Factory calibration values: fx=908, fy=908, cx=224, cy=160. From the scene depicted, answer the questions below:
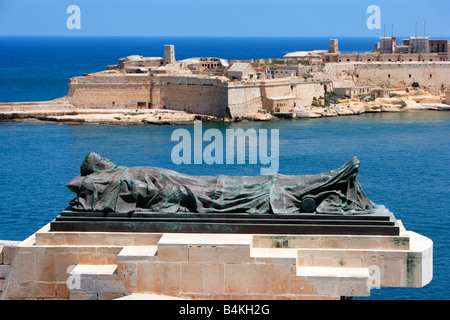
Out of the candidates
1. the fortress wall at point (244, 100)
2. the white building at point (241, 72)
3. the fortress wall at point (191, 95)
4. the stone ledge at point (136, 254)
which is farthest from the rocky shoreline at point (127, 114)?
the stone ledge at point (136, 254)

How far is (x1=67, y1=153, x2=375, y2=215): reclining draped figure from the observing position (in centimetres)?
945

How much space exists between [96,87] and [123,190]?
1847 inches

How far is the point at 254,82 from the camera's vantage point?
177 ft

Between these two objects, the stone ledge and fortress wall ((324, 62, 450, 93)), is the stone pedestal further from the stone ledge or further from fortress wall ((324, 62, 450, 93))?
fortress wall ((324, 62, 450, 93))

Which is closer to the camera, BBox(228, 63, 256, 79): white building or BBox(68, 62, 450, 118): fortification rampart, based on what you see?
BBox(68, 62, 450, 118): fortification rampart

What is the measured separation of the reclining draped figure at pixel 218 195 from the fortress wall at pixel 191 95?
42.6 metres

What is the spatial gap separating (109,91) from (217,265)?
4762 centimetres

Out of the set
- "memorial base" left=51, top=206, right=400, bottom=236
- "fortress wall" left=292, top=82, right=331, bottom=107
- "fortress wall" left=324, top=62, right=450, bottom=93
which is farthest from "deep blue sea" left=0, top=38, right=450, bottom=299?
"fortress wall" left=324, top=62, right=450, bottom=93

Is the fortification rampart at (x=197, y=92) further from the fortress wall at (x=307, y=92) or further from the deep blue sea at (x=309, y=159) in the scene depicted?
the deep blue sea at (x=309, y=159)

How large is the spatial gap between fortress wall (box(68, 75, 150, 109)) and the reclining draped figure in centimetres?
4655

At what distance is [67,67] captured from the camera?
107062 millimetres

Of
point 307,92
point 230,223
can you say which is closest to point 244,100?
point 307,92

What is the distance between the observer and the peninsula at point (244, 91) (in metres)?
52.5
